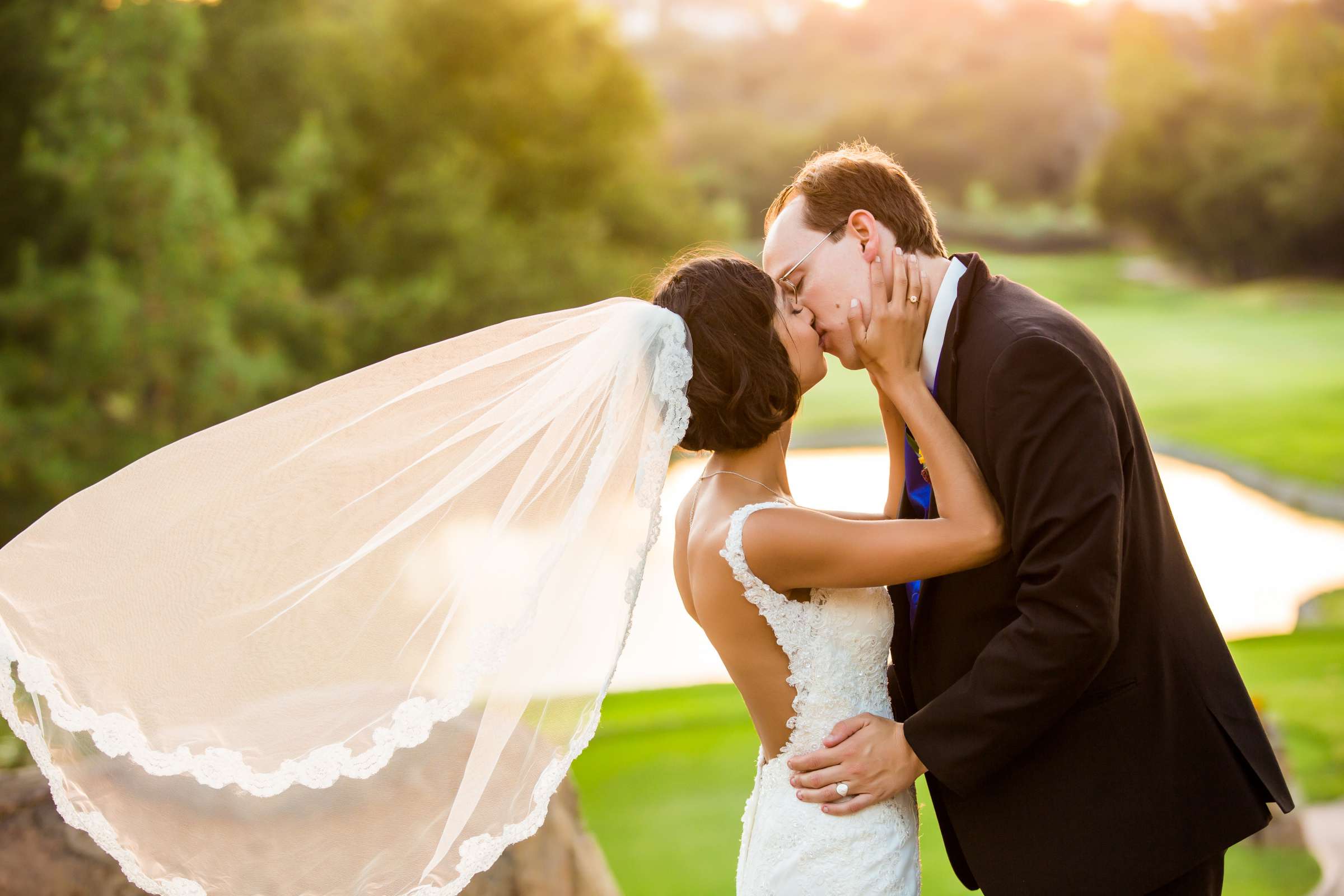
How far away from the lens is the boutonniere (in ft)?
6.73

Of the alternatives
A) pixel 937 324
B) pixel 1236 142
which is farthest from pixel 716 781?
pixel 1236 142

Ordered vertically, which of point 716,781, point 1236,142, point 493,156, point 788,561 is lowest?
point 716,781

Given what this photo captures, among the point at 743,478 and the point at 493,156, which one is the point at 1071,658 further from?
the point at 493,156

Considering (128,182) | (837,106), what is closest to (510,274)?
(128,182)

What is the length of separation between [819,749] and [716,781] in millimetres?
4837

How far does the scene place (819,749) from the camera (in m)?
2.17

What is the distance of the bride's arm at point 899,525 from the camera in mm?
1973

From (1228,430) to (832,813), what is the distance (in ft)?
69.5

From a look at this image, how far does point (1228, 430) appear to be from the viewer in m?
20.9

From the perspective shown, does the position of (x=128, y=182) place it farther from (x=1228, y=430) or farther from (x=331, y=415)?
(x=1228, y=430)

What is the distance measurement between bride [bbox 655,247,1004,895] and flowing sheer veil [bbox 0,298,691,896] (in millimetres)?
101

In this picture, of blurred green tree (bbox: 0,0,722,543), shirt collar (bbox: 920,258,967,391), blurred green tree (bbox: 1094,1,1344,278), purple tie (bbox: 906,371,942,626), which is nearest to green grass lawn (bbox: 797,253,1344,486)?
blurred green tree (bbox: 1094,1,1344,278)

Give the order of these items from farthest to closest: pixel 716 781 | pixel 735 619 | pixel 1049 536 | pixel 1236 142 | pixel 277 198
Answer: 1. pixel 1236 142
2. pixel 277 198
3. pixel 716 781
4. pixel 735 619
5. pixel 1049 536

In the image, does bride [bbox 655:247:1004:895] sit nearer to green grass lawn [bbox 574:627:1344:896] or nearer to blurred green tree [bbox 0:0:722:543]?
green grass lawn [bbox 574:627:1344:896]
